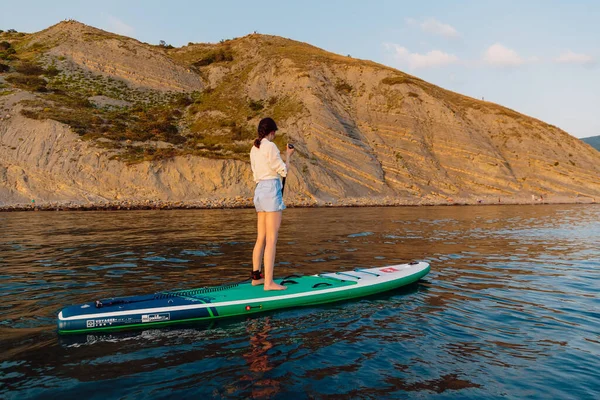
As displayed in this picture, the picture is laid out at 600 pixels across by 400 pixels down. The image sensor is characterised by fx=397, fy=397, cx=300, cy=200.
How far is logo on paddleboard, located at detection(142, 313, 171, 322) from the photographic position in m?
6.01

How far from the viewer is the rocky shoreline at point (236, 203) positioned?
109 ft

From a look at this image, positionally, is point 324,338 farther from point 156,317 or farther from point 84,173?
point 84,173

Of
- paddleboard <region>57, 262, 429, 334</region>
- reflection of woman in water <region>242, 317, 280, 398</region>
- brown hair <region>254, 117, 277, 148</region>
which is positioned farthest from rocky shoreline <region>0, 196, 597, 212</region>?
reflection of woman in water <region>242, 317, 280, 398</region>

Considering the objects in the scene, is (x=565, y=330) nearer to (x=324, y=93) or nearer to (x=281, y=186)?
(x=281, y=186)

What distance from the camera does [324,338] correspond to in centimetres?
568

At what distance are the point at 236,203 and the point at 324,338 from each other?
108 feet

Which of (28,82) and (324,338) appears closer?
(324,338)

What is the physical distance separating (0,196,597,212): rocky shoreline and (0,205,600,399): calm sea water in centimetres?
2281

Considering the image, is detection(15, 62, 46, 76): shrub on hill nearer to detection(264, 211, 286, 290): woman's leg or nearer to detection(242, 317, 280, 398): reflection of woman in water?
detection(264, 211, 286, 290): woman's leg

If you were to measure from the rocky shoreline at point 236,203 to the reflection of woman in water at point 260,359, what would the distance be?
30261mm

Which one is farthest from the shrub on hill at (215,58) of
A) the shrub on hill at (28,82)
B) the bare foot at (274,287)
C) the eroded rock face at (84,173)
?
the bare foot at (274,287)

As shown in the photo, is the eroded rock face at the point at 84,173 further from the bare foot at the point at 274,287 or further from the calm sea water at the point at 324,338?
the bare foot at the point at 274,287

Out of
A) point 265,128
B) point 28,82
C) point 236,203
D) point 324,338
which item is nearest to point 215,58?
point 28,82

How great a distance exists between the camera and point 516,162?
2255 inches
